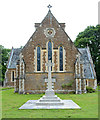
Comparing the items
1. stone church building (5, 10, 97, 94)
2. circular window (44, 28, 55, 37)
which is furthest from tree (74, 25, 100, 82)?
circular window (44, 28, 55, 37)

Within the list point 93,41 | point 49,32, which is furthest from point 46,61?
point 93,41

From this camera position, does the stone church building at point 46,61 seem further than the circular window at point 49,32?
No

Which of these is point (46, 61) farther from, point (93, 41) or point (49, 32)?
point (93, 41)

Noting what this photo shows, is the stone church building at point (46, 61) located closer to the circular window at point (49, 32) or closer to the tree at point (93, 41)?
the circular window at point (49, 32)

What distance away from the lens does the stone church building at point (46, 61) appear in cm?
2445

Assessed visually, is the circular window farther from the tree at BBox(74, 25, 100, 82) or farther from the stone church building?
the tree at BBox(74, 25, 100, 82)

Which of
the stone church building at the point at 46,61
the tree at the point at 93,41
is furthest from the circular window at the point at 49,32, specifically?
the tree at the point at 93,41

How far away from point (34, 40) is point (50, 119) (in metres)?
18.4

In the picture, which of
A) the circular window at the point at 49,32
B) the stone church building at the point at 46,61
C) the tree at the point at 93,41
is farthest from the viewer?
the tree at the point at 93,41

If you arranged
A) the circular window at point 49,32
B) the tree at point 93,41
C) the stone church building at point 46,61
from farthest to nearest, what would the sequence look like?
the tree at point 93,41 < the circular window at point 49,32 < the stone church building at point 46,61

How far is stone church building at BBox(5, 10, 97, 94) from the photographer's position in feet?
80.2

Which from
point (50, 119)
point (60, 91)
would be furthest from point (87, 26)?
point (50, 119)

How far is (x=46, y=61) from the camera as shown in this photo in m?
24.9

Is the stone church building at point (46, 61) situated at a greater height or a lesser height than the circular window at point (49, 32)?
lesser
